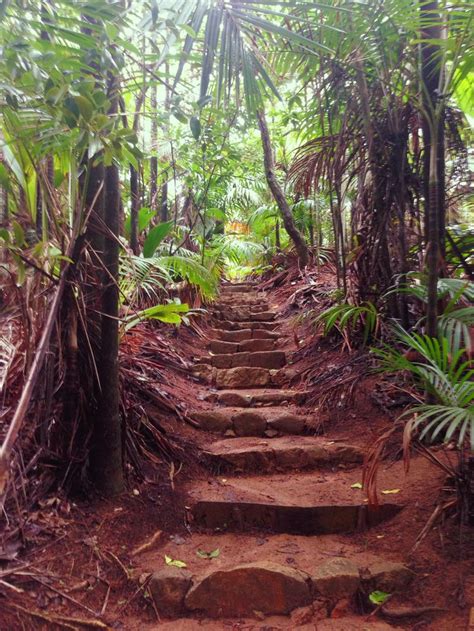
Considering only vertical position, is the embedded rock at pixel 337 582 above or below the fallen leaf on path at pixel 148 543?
below

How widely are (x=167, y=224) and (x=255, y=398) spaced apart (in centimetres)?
177

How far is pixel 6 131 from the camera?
1.59 metres

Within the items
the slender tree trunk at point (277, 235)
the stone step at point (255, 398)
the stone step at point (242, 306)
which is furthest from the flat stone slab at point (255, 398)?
the slender tree trunk at point (277, 235)

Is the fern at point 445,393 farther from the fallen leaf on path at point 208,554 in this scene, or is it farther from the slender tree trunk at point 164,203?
the slender tree trunk at point 164,203

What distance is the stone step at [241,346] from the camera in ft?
15.8

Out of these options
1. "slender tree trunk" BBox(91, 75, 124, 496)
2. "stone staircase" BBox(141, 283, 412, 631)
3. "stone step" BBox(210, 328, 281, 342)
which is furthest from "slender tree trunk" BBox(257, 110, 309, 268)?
"slender tree trunk" BBox(91, 75, 124, 496)

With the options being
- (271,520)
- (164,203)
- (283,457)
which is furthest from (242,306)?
(271,520)

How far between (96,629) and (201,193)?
536cm

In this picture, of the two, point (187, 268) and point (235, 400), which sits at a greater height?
point (187, 268)

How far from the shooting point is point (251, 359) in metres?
4.47

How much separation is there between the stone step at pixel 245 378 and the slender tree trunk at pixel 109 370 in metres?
1.88

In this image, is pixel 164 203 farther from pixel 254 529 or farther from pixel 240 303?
pixel 254 529

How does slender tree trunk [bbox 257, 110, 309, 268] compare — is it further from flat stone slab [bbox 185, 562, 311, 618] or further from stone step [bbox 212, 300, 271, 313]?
flat stone slab [bbox 185, 562, 311, 618]

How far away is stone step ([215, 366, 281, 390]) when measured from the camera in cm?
404
